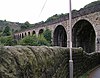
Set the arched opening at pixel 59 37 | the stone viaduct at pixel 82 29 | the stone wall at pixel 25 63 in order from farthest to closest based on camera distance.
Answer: the arched opening at pixel 59 37 → the stone viaduct at pixel 82 29 → the stone wall at pixel 25 63

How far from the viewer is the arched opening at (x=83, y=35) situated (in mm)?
35000

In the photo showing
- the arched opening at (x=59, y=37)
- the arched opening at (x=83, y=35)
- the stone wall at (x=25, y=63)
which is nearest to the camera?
the stone wall at (x=25, y=63)

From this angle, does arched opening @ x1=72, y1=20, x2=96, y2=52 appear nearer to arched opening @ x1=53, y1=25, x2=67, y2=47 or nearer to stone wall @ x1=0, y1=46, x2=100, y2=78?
arched opening @ x1=53, y1=25, x2=67, y2=47

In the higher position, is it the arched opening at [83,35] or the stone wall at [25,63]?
the arched opening at [83,35]

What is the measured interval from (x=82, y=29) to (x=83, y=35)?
2051 mm

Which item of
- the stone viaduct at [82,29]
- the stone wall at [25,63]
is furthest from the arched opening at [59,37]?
the stone wall at [25,63]

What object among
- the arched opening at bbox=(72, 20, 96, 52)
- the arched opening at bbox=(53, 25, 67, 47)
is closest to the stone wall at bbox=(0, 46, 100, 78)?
the arched opening at bbox=(72, 20, 96, 52)

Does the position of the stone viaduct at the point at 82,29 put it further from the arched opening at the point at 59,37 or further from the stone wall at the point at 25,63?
the stone wall at the point at 25,63

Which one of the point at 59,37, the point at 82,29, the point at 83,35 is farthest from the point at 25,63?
the point at 59,37

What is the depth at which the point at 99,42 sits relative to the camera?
1072 inches

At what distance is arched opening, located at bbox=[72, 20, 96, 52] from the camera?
35.0 metres

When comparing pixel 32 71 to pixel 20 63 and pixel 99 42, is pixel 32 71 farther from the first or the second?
pixel 99 42

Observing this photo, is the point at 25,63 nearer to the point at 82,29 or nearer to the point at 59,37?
the point at 82,29

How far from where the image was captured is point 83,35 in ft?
126
